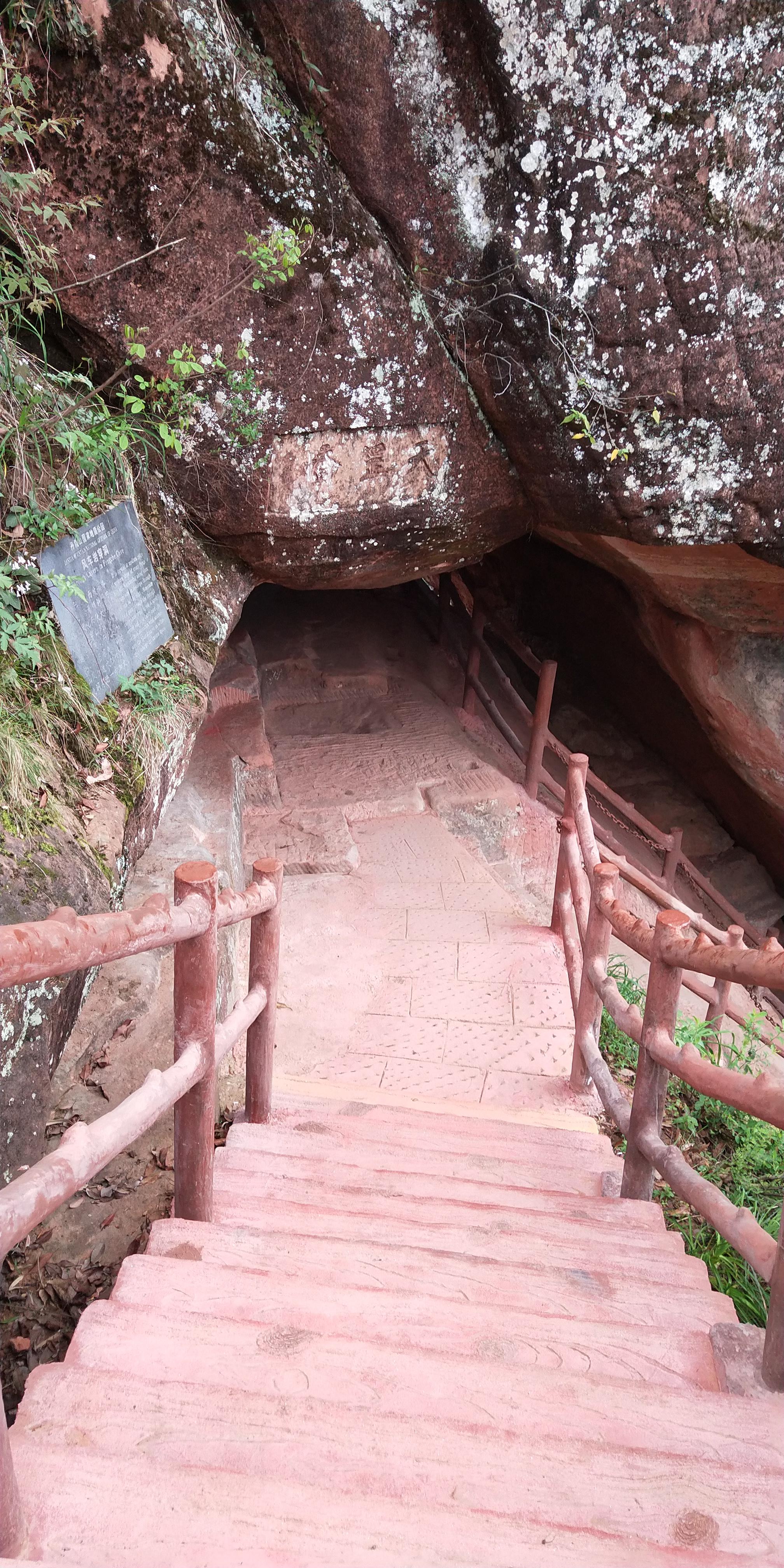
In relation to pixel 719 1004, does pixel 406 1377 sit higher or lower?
higher

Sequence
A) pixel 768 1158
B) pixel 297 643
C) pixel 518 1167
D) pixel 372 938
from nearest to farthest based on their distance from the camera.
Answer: pixel 518 1167 → pixel 768 1158 → pixel 372 938 → pixel 297 643

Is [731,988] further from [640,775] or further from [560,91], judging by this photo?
[560,91]

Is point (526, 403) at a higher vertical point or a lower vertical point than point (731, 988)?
higher

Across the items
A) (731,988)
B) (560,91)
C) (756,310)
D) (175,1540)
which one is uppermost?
(560,91)

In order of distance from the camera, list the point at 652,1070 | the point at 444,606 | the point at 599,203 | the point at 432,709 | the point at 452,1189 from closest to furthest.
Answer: the point at 652,1070
the point at 452,1189
the point at 599,203
the point at 432,709
the point at 444,606

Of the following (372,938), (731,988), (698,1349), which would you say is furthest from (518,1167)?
(731,988)

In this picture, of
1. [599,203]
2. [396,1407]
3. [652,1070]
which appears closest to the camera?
[396,1407]

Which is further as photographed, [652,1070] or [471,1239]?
[652,1070]

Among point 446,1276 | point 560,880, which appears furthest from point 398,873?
point 446,1276

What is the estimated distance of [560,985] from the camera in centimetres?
445

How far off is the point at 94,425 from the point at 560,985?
321cm

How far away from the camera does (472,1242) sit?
1961 mm

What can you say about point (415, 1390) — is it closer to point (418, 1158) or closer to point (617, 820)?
point (418, 1158)

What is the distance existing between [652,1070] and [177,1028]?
1.11 metres
